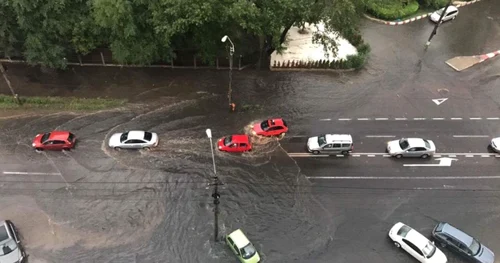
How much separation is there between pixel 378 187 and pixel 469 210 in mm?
6350

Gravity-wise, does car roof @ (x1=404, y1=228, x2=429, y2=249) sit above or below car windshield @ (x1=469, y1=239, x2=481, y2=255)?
above

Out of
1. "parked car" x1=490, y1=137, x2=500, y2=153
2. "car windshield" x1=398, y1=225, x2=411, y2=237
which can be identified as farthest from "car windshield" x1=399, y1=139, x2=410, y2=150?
"car windshield" x1=398, y1=225, x2=411, y2=237

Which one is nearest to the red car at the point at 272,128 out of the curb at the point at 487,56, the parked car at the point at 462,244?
the parked car at the point at 462,244

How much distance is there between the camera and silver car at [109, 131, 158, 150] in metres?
31.2

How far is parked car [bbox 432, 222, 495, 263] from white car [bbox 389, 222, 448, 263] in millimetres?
973

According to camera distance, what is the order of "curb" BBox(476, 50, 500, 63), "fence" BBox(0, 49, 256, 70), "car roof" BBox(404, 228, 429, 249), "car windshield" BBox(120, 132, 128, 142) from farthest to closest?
"curb" BBox(476, 50, 500, 63), "fence" BBox(0, 49, 256, 70), "car windshield" BBox(120, 132, 128, 142), "car roof" BBox(404, 228, 429, 249)

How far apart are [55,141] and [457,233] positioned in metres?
29.2

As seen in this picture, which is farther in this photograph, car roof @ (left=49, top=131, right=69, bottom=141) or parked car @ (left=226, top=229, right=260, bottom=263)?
car roof @ (left=49, top=131, right=69, bottom=141)

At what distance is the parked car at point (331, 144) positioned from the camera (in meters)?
31.2

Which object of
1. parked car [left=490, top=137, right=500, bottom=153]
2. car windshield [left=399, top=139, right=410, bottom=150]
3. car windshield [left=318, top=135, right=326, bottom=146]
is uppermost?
car windshield [left=318, top=135, right=326, bottom=146]

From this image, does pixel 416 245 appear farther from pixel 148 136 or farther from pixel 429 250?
pixel 148 136

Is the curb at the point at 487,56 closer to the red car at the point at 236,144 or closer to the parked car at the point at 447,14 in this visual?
the parked car at the point at 447,14

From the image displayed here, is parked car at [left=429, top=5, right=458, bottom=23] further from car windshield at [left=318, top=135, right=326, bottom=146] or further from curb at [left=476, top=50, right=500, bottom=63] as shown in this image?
car windshield at [left=318, top=135, right=326, bottom=146]

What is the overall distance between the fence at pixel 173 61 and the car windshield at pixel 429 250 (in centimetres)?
2244
